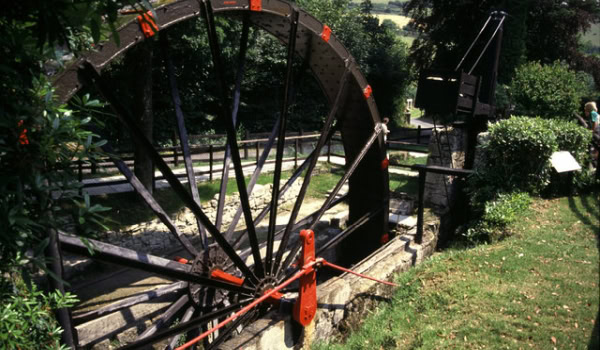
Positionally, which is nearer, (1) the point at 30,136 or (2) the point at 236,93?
(1) the point at 30,136

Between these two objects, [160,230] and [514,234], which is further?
[160,230]

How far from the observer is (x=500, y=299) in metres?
4.41

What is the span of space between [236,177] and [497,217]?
4164 mm

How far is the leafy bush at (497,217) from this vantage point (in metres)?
6.16

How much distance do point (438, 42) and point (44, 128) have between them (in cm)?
1901

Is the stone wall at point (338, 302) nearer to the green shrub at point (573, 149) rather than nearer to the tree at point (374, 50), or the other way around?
the green shrub at point (573, 149)

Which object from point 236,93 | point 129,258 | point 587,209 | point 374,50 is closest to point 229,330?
point 129,258

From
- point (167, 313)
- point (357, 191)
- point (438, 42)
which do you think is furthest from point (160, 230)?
point (438, 42)

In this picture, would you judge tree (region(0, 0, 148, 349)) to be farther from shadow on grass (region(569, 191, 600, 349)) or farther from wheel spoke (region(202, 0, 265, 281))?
shadow on grass (region(569, 191, 600, 349))

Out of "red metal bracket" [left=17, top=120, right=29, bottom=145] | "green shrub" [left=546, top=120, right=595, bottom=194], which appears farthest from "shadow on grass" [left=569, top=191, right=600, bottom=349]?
"red metal bracket" [left=17, top=120, right=29, bottom=145]

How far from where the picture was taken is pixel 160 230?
7434 millimetres

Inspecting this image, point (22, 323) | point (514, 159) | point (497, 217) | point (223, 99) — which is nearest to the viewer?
point (22, 323)

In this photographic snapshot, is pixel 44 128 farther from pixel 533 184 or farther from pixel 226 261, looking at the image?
pixel 533 184

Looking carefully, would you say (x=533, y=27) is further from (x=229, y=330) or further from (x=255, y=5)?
(x=229, y=330)
